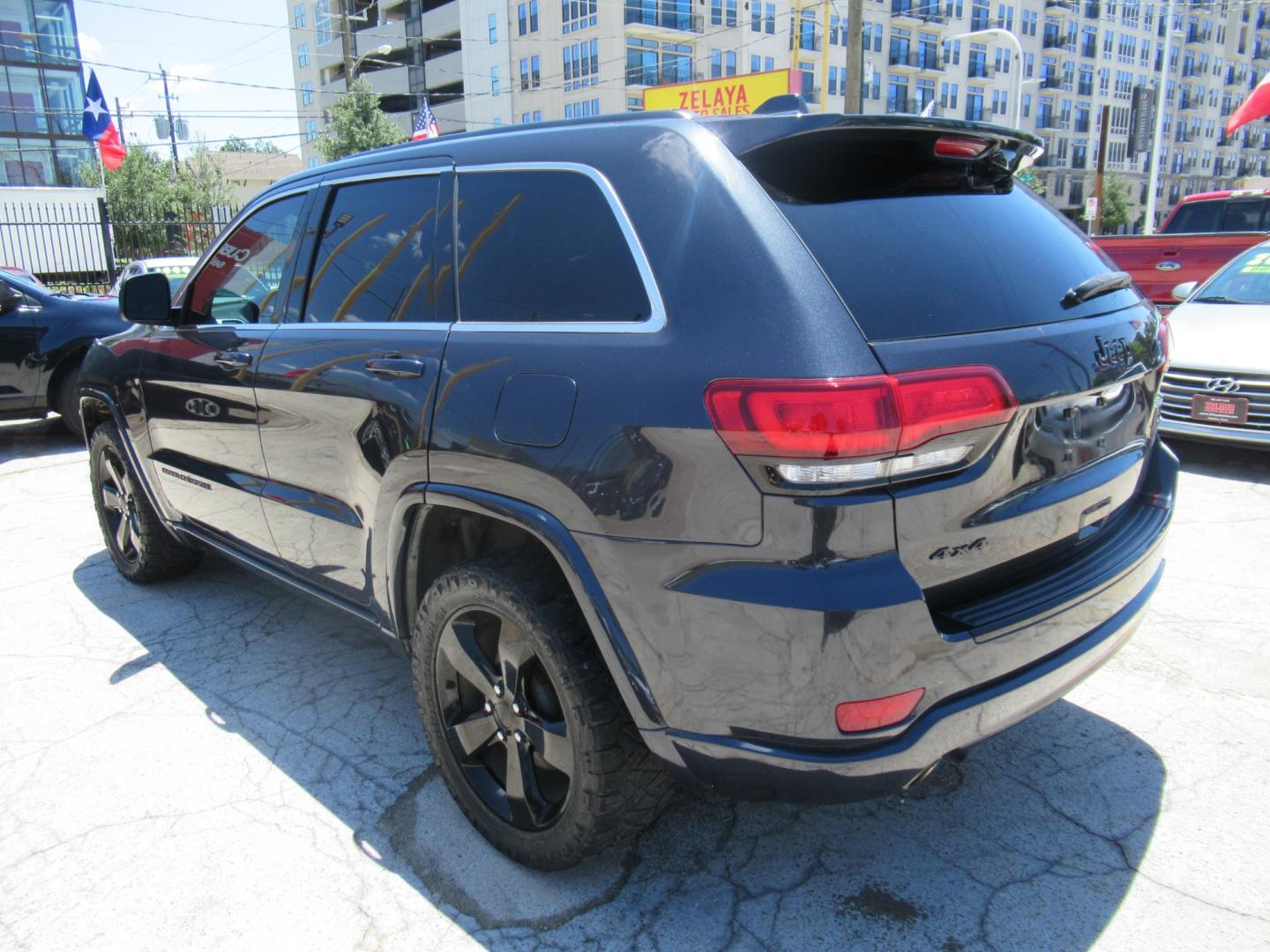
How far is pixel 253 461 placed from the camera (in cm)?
331

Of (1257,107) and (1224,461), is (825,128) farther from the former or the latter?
(1257,107)

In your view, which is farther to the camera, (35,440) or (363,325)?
(35,440)

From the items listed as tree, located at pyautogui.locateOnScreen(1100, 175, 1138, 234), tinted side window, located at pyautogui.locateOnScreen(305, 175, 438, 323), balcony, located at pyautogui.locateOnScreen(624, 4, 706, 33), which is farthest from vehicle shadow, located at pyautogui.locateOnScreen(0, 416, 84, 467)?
tree, located at pyautogui.locateOnScreen(1100, 175, 1138, 234)

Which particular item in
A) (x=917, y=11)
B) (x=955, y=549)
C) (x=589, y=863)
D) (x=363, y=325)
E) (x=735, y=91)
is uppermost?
(x=917, y=11)

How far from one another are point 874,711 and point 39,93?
163 feet

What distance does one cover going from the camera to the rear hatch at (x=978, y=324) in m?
1.84

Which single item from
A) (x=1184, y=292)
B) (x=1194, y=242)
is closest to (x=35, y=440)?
(x=1184, y=292)

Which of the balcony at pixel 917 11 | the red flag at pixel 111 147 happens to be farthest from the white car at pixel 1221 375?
the balcony at pixel 917 11

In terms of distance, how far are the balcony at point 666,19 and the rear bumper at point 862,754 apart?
5215 centimetres

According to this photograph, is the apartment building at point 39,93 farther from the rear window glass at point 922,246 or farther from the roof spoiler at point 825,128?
the rear window glass at point 922,246

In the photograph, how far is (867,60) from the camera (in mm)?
55969

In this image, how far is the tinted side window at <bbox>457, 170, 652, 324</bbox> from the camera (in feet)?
6.84

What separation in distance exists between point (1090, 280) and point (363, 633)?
10.4 ft

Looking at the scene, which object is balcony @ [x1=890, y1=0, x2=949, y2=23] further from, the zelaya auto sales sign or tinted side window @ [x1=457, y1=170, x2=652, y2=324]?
tinted side window @ [x1=457, y1=170, x2=652, y2=324]
